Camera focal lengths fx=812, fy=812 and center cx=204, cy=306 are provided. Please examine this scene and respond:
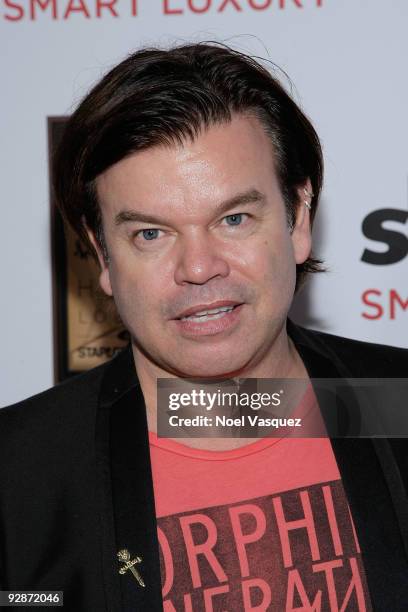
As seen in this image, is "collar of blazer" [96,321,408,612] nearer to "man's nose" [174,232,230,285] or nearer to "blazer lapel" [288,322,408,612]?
"blazer lapel" [288,322,408,612]

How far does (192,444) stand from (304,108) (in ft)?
3.26

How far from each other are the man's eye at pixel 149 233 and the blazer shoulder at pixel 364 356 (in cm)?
49

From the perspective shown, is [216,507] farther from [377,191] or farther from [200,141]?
[377,191]

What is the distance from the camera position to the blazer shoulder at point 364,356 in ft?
6.09

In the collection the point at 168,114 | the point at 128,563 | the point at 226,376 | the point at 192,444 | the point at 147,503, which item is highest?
the point at 168,114

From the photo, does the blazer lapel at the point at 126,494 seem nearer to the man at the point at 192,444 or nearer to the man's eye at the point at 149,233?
the man at the point at 192,444

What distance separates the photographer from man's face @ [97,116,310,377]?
1561 mm

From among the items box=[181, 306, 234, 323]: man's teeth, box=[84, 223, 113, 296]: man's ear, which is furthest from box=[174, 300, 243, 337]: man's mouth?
box=[84, 223, 113, 296]: man's ear

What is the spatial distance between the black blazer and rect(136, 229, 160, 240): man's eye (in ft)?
1.13

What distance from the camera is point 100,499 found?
160cm

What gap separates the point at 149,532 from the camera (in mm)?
1562

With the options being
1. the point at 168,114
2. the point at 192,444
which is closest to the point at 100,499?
the point at 192,444

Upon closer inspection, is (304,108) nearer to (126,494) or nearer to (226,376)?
(226,376)

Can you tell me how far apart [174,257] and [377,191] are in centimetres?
83
